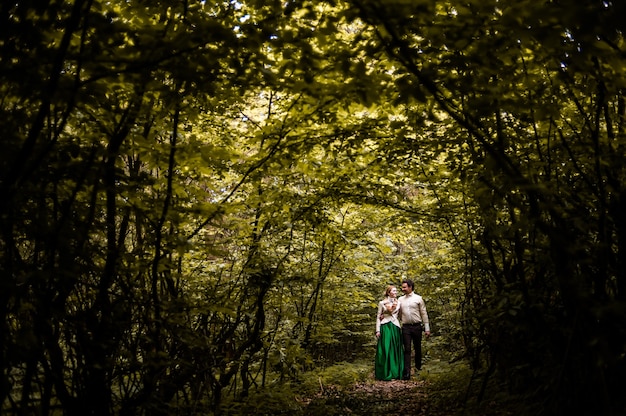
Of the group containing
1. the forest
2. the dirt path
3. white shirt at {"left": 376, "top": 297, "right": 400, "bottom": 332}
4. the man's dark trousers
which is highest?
the forest

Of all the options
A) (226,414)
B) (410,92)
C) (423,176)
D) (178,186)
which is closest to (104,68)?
(178,186)

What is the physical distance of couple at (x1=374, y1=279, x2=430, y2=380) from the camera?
839cm

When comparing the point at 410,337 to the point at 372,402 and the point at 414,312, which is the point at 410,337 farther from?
the point at 372,402

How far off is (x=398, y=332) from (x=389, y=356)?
490 mm

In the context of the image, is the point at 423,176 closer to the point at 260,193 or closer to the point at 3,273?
the point at 260,193

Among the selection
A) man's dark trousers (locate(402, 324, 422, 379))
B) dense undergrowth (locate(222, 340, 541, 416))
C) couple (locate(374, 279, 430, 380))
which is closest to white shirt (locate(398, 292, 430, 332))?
couple (locate(374, 279, 430, 380))

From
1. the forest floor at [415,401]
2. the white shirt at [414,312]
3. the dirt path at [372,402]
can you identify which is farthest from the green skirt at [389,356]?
the dirt path at [372,402]

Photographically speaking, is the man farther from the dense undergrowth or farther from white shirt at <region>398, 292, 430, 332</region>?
the dense undergrowth

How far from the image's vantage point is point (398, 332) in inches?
340

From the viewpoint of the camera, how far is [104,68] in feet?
8.09

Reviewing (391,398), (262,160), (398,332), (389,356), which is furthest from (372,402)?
(262,160)

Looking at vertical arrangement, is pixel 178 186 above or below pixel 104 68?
below

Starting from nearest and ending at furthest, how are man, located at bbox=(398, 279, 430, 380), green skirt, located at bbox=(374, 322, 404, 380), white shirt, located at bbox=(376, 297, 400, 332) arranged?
green skirt, located at bbox=(374, 322, 404, 380) < man, located at bbox=(398, 279, 430, 380) < white shirt, located at bbox=(376, 297, 400, 332)

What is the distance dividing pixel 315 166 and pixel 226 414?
285cm
